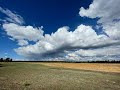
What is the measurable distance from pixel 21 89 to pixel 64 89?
5386 mm

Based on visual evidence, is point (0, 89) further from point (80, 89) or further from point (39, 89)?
point (80, 89)

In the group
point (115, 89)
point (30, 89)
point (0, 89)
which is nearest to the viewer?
point (0, 89)

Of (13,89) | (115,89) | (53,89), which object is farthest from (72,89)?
(13,89)

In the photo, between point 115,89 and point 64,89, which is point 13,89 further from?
point 115,89

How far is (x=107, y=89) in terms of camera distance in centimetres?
2103

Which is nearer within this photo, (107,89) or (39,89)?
(39,89)

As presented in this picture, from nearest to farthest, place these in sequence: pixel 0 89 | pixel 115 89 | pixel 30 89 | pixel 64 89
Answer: pixel 0 89 < pixel 30 89 < pixel 64 89 < pixel 115 89

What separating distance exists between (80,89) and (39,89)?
5437 mm

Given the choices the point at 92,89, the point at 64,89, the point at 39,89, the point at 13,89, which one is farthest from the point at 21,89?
the point at 92,89

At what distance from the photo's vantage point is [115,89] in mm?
21344

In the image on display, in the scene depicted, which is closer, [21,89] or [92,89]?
[21,89]

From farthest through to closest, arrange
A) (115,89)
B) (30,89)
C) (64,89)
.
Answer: (115,89), (64,89), (30,89)

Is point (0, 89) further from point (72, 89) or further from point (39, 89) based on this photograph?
point (72, 89)

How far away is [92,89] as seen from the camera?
20.8 meters
